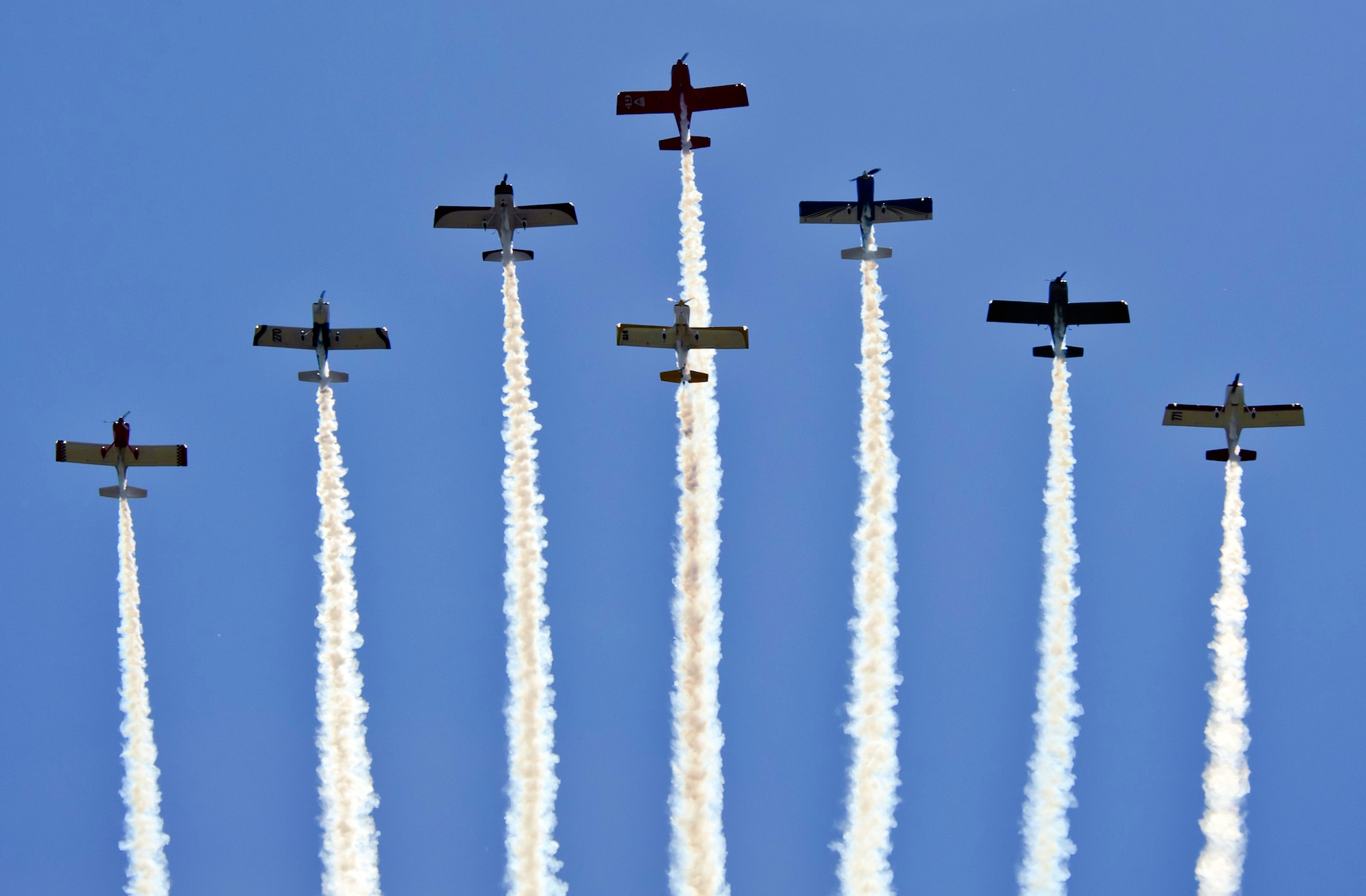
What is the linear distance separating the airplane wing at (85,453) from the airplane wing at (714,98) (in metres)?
19.9

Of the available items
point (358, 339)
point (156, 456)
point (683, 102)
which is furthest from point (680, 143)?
point (156, 456)

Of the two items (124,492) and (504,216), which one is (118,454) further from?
(504,216)

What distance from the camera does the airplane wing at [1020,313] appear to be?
162 ft

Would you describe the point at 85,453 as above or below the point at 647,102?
below

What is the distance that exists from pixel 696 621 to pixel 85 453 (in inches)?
733

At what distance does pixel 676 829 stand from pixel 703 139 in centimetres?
1964

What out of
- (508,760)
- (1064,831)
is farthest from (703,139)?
(1064,831)

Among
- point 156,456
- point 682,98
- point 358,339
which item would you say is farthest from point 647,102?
point 156,456

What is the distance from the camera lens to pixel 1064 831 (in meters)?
45.5

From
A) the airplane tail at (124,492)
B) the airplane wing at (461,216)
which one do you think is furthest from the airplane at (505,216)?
the airplane tail at (124,492)

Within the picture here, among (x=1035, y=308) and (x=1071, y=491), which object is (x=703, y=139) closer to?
(x=1035, y=308)

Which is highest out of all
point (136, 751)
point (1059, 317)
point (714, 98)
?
point (714, 98)

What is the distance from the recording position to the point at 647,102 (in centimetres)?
4947

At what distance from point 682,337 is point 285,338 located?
1165cm
